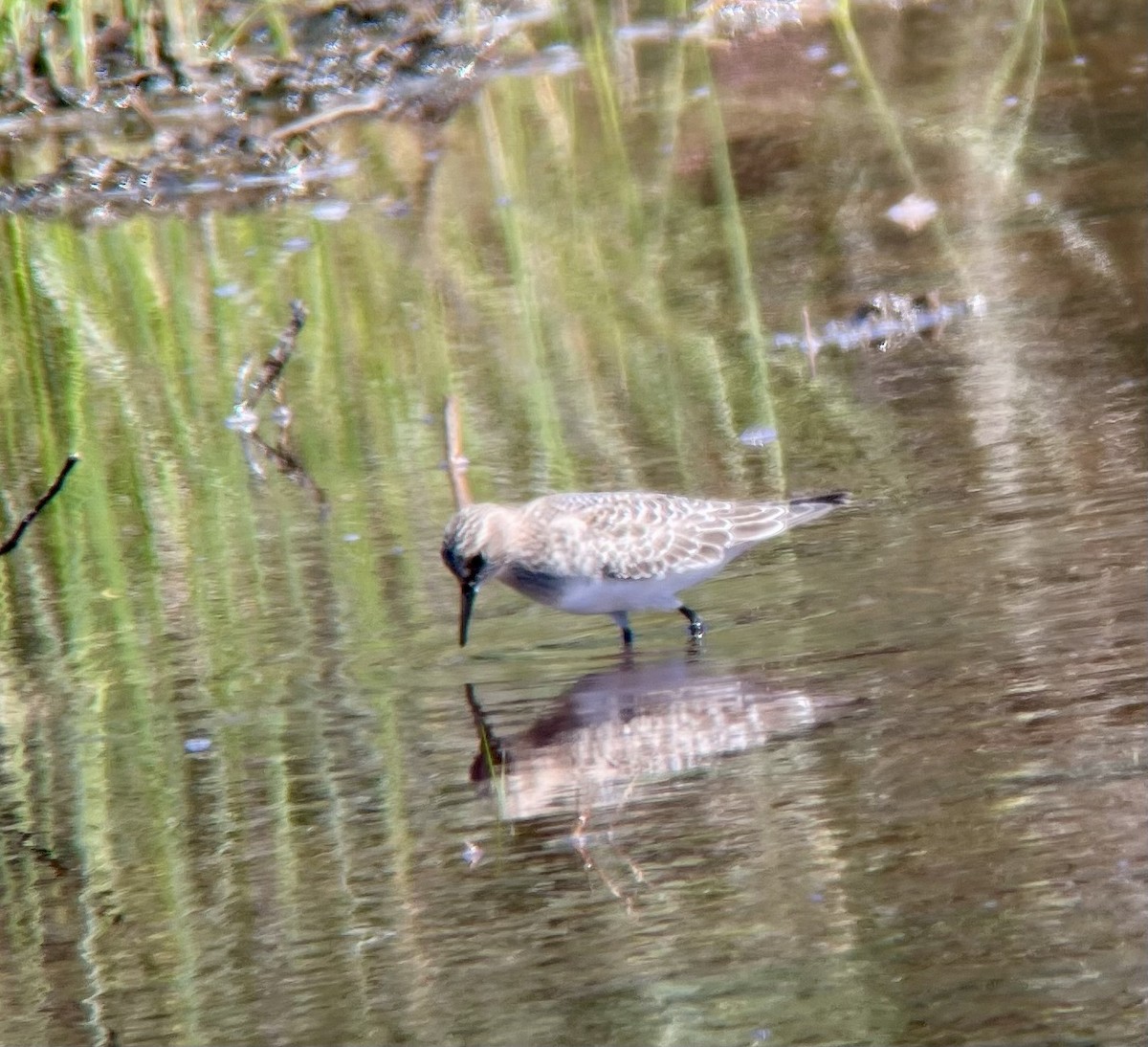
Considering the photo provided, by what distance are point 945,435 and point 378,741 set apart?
2.65m

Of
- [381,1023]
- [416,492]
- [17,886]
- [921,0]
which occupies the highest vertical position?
[921,0]

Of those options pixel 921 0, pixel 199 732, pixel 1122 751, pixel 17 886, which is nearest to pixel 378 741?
pixel 199 732

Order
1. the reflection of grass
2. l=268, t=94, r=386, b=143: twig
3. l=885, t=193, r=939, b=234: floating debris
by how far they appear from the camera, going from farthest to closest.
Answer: l=268, t=94, r=386, b=143: twig, l=885, t=193, r=939, b=234: floating debris, the reflection of grass

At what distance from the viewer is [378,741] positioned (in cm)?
554

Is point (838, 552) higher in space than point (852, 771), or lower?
higher

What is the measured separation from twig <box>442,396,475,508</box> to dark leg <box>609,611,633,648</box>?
1061 mm

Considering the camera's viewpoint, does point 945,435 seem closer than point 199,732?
No

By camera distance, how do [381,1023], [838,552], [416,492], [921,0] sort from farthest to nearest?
[921,0] → [416,492] → [838,552] → [381,1023]

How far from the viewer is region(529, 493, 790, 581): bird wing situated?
6.27 metres

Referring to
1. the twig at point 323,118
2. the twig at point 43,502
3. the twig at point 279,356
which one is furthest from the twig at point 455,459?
the twig at point 323,118

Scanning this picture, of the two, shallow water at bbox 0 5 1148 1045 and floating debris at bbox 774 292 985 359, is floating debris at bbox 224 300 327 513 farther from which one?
floating debris at bbox 774 292 985 359

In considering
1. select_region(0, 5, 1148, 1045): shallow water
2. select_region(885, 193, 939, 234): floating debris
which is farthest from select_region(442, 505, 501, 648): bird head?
select_region(885, 193, 939, 234): floating debris

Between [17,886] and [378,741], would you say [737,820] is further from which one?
[17,886]

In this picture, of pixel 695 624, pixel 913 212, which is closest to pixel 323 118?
pixel 913 212
